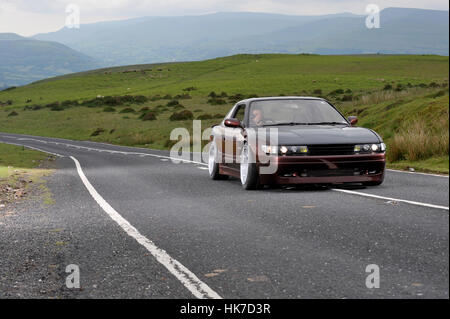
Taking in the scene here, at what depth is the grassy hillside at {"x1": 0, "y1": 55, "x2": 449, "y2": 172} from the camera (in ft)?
76.0

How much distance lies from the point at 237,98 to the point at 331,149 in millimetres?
60785

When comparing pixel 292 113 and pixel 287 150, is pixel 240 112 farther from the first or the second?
pixel 287 150

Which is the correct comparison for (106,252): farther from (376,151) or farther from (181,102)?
(181,102)

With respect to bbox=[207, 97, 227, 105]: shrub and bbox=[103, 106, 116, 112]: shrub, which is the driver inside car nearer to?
Answer: bbox=[207, 97, 227, 105]: shrub

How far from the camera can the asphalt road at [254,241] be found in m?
5.73

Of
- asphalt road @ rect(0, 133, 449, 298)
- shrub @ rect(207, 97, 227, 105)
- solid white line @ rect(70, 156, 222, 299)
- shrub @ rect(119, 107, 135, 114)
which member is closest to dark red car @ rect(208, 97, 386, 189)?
asphalt road @ rect(0, 133, 449, 298)

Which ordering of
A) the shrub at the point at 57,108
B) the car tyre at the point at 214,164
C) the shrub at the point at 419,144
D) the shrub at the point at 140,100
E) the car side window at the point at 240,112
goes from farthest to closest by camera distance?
1. the shrub at the point at 57,108
2. the shrub at the point at 140,100
3. the shrub at the point at 419,144
4. the car tyre at the point at 214,164
5. the car side window at the point at 240,112

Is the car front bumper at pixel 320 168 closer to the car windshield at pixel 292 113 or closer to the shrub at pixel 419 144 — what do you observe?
the car windshield at pixel 292 113

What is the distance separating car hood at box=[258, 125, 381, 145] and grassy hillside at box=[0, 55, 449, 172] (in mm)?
5891

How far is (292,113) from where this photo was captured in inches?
483

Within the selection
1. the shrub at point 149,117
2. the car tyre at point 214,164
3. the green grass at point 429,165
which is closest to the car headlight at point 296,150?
the car tyre at point 214,164

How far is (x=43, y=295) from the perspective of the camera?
18.7 feet

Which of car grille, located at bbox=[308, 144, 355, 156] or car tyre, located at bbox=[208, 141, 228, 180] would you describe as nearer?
car grille, located at bbox=[308, 144, 355, 156]
